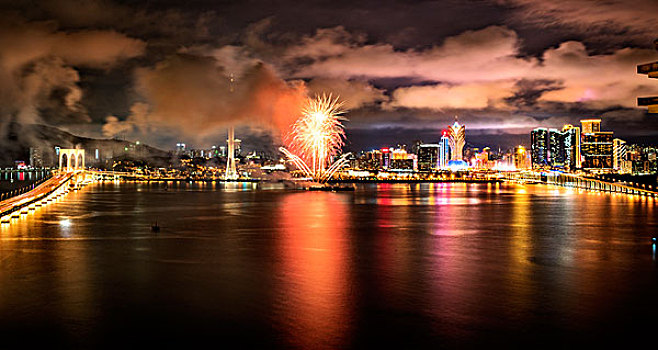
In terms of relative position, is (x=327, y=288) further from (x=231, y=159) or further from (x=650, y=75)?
(x=231, y=159)

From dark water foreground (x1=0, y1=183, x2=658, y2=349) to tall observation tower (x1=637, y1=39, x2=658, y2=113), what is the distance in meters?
6.99

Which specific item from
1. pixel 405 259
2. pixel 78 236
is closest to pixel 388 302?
pixel 405 259

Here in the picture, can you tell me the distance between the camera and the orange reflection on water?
9.36m

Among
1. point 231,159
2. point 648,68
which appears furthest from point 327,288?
point 231,159

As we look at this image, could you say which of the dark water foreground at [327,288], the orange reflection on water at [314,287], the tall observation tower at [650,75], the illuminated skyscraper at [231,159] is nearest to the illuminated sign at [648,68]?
the tall observation tower at [650,75]

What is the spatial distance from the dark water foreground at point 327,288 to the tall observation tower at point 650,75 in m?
6.99

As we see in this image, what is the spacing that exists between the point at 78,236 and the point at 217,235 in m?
5.49

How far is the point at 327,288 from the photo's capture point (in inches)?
503

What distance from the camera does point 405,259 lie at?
1722 cm

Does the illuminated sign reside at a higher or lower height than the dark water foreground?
higher

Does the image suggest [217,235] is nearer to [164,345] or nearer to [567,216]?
[164,345]

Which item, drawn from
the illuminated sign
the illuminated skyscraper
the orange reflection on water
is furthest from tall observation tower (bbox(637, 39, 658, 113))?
the illuminated skyscraper

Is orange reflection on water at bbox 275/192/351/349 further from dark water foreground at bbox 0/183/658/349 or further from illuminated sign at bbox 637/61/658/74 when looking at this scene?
illuminated sign at bbox 637/61/658/74

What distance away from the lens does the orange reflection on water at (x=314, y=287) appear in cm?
936
